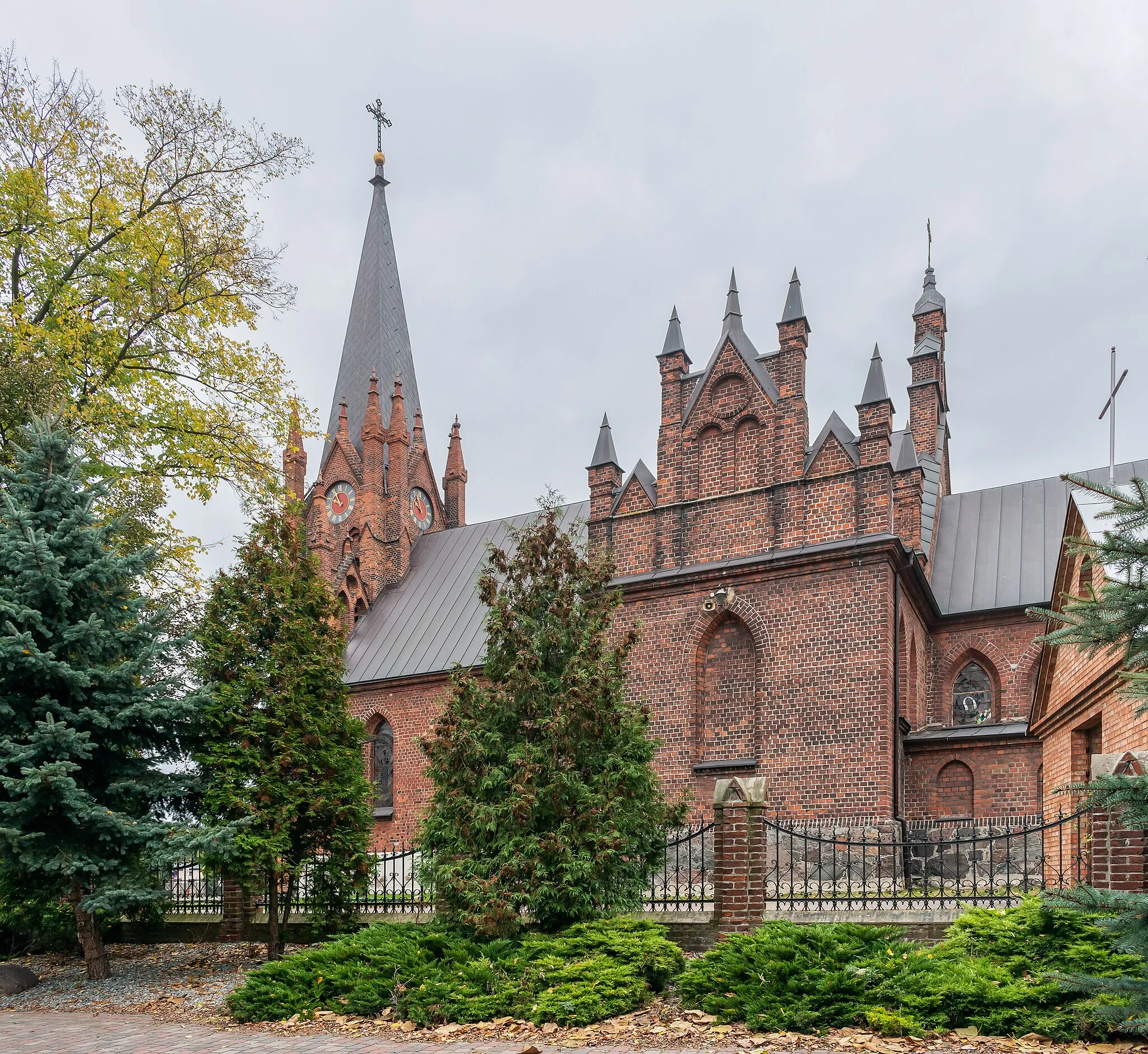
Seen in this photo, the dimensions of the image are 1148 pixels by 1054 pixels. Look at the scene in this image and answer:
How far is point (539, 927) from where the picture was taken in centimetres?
1009

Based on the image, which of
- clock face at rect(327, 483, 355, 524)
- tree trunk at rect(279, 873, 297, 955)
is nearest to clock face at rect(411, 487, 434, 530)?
clock face at rect(327, 483, 355, 524)

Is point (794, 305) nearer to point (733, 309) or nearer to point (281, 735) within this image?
point (733, 309)

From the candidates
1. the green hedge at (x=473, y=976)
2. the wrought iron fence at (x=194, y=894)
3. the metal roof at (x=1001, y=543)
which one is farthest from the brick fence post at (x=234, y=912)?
the metal roof at (x=1001, y=543)

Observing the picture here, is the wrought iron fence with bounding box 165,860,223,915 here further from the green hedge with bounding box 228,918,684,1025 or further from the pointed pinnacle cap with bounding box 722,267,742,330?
the pointed pinnacle cap with bounding box 722,267,742,330

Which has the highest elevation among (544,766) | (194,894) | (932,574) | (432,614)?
(932,574)

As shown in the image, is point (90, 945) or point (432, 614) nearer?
point (90, 945)

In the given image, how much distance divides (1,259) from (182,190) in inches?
129

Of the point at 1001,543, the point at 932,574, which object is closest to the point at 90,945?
the point at 932,574

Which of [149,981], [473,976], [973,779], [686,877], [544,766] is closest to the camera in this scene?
[473,976]

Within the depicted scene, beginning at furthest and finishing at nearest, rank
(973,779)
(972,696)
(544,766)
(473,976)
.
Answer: (972,696), (973,779), (544,766), (473,976)

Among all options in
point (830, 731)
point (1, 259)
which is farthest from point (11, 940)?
point (830, 731)

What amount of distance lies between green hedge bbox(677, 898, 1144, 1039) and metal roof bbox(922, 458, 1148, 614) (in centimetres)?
1349

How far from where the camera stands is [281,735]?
11828 mm

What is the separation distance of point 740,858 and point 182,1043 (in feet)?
17.3
